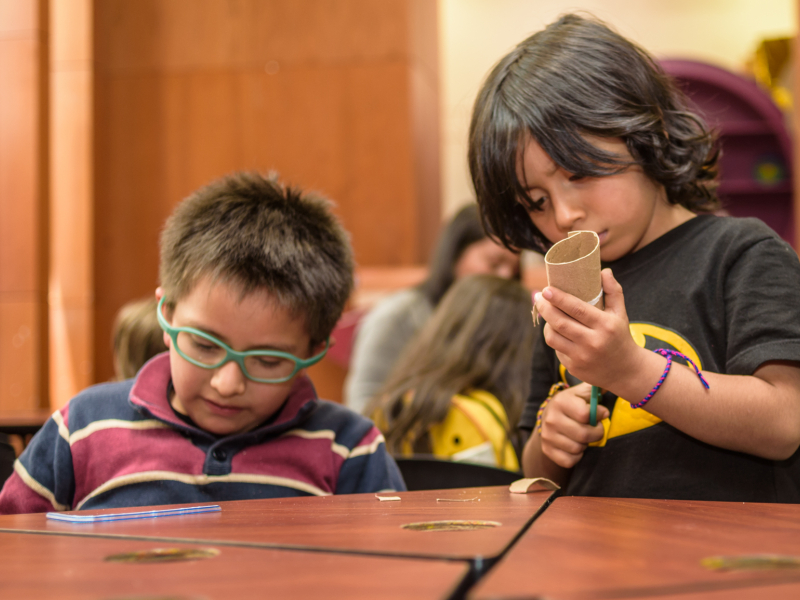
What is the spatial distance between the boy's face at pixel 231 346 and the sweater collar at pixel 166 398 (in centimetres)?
3

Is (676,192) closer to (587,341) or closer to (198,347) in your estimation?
(587,341)

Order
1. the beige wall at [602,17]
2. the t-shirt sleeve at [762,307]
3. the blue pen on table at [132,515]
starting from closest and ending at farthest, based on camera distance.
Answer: the blue pen on table at [132,515] → the t-shirt sleeve at [762,307] → the beige wall at [602,17]

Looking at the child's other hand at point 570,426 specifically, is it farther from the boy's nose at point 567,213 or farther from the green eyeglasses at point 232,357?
the green eyeglasses at point 232,357

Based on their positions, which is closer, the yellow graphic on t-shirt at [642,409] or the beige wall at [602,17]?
the yellow graphic on t-shirt at [642,409]

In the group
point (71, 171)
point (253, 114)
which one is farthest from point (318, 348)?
point (71, 171)

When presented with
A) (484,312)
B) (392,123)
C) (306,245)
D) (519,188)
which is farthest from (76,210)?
(519,188)

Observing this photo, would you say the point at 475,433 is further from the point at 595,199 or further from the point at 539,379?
the point at 595,199

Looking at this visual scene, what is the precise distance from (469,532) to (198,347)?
808 mm

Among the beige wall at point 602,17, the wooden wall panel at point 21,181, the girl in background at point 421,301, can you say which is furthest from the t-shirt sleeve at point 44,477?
the beige wall at point 602,17

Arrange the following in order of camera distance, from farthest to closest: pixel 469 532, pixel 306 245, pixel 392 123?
pixel 392 123, pixel 306 245, pixel 469 532

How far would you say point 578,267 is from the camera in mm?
995

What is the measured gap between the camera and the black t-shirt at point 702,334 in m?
1.21

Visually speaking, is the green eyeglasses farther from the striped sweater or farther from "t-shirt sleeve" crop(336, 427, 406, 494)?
"t-shirt sleeve" crop(336, 427, 406, 494)

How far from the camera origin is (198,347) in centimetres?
142
